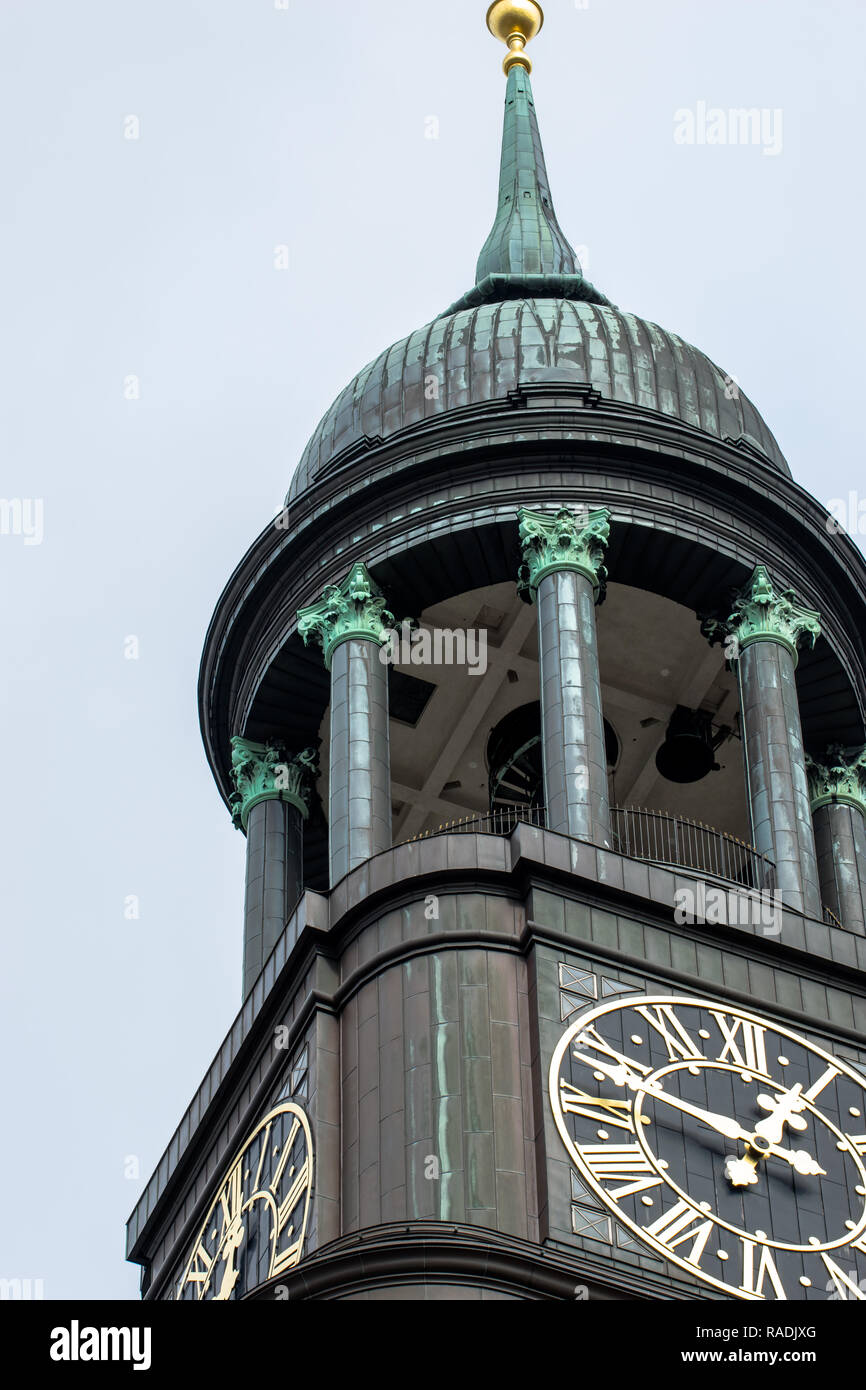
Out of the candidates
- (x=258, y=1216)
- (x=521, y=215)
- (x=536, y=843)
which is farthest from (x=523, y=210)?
(x=258, y=1216)

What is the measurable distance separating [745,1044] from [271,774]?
442 inches

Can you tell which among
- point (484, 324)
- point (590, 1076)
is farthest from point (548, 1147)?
point (484, 324)

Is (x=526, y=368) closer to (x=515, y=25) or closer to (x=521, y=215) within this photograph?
(x=521, y=215)

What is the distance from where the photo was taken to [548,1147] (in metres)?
38.1

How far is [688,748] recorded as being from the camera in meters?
51.8

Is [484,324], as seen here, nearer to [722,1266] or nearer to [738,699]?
[738,699]

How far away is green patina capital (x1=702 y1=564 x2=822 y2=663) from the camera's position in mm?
47688

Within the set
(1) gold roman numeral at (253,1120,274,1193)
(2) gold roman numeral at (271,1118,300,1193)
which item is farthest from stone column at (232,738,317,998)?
(2) gold roman numeral at (271,1118,300,1193)

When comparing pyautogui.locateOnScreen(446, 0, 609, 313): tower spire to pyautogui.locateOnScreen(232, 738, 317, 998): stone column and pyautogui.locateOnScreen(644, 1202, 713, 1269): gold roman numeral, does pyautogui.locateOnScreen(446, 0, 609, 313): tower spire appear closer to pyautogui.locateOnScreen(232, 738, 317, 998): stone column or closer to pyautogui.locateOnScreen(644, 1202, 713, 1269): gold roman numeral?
pyautogui.locateOnScreen(232, 738, 317, 998): stone column

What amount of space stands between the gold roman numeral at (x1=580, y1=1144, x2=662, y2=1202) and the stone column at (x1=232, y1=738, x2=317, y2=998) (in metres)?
9.71

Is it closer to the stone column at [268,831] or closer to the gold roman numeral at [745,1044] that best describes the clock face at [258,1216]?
the gold roman numeral at [745,1044]

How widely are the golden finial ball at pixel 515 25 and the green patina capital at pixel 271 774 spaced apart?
17787 millimetres
